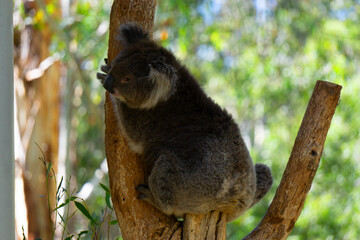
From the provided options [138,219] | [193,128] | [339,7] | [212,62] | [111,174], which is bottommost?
[138,219]

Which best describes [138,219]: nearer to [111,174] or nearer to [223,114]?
[111,174]

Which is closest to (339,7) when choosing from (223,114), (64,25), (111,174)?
(64,25)

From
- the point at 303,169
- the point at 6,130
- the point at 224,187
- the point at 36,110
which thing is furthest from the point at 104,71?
the point at 36,110

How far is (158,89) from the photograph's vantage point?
9.27 ft

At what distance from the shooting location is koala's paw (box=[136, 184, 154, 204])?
2717 millimetres

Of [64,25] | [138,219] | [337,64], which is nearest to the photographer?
[138,219]

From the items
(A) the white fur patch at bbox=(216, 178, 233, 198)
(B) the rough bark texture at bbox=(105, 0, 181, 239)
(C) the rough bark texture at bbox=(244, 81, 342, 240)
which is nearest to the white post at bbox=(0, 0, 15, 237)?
(B) the rough bark texture at bbox=(105, 0, 181, 239)

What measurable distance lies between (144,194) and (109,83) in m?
0.70

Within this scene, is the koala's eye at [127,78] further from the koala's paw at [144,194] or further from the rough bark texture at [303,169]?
the rough bark texture at [303,169]

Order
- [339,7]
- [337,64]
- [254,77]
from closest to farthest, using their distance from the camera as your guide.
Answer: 1. [337,64]
2. [254,77]
3. [339,7]

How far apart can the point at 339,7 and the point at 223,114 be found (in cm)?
857

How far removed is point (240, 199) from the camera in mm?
2934

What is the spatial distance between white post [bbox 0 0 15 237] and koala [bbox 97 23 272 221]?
0.95 metres

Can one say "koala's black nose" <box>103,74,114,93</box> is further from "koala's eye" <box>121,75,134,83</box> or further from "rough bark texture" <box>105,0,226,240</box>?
"rough bark texture" <box>105,0,226,240</box>
